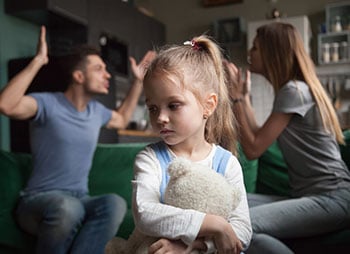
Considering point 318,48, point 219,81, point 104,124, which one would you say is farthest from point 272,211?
point 318,48

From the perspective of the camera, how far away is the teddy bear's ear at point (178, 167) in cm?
87

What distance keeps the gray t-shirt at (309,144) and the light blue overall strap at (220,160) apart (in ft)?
1.93

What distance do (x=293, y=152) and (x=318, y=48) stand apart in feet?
12.0

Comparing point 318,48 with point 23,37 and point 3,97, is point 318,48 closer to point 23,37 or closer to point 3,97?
point 23,37

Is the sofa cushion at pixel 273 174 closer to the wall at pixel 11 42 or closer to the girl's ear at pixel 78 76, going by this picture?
the girl's ear at pixel 78 76

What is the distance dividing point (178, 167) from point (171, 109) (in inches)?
5.1

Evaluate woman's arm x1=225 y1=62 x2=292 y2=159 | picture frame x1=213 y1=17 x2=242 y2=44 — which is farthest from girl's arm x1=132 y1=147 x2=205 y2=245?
picture frame x1=213 y1=17 x2=242 y2=44

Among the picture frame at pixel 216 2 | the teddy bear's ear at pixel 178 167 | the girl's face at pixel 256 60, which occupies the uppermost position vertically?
the picture frame at pixel 216 2

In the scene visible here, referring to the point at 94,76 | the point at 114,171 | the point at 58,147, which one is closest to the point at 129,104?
the point at 94,76

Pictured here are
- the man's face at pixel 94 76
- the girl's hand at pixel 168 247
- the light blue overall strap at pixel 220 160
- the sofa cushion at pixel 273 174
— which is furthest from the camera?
the man's face at pixel 94 76

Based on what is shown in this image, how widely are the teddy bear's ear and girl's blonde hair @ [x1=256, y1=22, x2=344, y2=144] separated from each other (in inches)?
33.3

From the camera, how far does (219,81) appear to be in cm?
103

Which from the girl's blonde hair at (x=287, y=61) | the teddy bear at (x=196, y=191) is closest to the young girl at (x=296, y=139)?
the girl's blonde hair at (x=287, y=61)

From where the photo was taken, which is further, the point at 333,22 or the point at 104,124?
the point at 333,22
